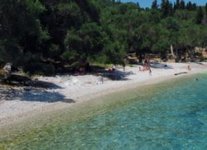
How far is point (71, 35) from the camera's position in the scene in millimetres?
63844

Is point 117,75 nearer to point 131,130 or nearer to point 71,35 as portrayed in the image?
point 71,35

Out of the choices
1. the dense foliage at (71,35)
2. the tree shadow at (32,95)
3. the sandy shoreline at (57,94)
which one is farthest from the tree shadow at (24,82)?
the tree shadow at (32,95)

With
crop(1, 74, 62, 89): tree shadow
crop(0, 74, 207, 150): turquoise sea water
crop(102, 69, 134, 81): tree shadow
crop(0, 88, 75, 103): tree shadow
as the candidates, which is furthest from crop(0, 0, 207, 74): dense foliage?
crop(0, 74, 207, 150): turquoise sea water

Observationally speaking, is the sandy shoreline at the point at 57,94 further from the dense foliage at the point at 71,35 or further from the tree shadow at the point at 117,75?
the dense foliage at the point at 71,35

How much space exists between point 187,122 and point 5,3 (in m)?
18.0

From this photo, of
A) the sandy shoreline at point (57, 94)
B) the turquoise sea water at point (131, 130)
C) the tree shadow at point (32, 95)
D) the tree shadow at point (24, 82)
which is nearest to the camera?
the turquoise sea water at point (131, 130)

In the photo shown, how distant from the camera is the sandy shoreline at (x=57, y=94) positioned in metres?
36.9

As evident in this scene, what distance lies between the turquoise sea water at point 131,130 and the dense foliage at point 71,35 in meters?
9.94

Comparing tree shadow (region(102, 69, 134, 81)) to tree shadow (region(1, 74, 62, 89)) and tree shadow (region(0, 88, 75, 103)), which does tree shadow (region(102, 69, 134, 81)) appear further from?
tree shadow (region(0, 88, 75, 103))

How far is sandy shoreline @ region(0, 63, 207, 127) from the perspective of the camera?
36875mm

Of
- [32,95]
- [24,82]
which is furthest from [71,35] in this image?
[32,95]

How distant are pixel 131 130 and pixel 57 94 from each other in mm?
16182

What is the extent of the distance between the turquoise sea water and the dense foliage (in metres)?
9.94

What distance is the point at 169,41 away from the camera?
119312 mm
